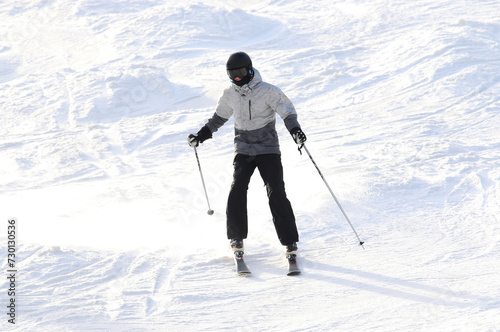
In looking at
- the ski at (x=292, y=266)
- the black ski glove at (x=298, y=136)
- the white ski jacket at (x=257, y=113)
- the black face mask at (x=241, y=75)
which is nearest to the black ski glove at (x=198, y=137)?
the white ski jacket at (x=257, y=113)

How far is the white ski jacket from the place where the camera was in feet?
14.1

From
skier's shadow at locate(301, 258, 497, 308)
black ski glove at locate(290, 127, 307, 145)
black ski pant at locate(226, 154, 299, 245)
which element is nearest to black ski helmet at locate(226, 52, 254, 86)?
black ski glove at locate(290, 127, 307, 145)

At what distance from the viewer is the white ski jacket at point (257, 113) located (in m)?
4.29

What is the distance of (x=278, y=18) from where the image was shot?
15.6 meters

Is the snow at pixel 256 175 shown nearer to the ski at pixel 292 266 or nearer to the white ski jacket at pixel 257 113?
the ski at pixel 292 266

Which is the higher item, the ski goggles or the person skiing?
the ski goggles

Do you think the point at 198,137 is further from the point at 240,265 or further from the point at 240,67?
the point at 240,265

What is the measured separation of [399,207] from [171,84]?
664 centimetres

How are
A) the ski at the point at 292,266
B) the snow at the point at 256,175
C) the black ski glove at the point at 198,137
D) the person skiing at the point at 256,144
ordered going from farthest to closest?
1. the black ski glove at the point at 198,137
2. the person skiing at the point at 256,144
3. the ski at the point at 292,266
4. the snow at the point at 256,175

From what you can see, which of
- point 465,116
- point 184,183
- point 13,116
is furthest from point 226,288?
point 13,116

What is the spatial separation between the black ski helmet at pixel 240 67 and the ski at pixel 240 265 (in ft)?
4.64

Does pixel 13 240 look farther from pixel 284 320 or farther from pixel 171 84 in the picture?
pixel 171 84

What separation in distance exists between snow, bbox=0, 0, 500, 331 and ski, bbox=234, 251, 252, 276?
7cm

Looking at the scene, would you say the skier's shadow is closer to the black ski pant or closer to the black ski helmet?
the black ski pant
